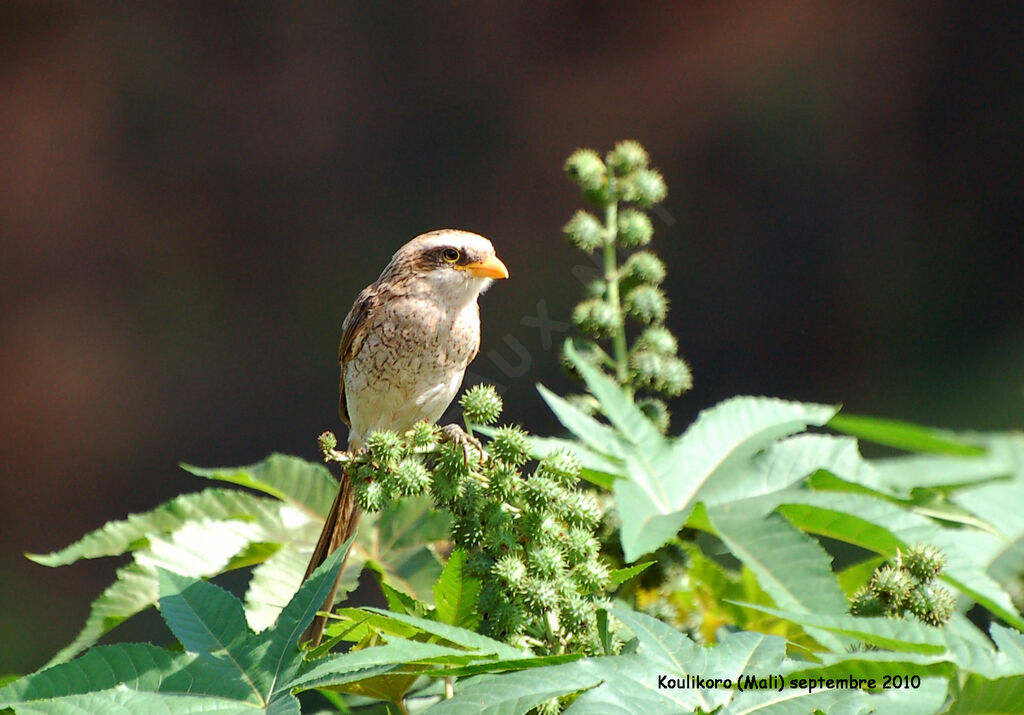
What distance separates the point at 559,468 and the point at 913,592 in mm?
403

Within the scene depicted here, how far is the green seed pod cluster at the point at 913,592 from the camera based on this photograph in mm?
1190

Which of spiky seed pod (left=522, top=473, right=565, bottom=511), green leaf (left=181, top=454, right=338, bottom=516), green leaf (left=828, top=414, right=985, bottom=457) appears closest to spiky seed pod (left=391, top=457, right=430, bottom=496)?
spiky seed pod (left=522, top=473, right=565, bottom=511)

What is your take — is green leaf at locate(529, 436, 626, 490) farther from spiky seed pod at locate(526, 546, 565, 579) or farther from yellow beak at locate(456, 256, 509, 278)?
yellow beak at locate(456, 256, 509, 278)

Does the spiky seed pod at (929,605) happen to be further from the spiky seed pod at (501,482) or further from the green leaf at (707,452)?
the spiky seed pod at (501,482)

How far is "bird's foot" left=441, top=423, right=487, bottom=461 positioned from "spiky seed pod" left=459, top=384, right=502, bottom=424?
0.11 ft

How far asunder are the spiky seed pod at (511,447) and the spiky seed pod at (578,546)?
98mm

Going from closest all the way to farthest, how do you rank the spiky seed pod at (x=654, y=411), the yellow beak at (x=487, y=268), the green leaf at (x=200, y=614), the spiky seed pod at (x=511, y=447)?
the green leaf at (x=200, y=614) < the spiky seed pod at (x=511, y=447) < the spiky seed pod at (x=654, y=411) < the yellow beak at (x=487, y=268)

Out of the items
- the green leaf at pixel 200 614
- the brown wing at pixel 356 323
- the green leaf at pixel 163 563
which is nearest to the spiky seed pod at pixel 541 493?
the green leaf at pixel 200 614

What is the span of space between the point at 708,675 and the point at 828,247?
6.18 meters

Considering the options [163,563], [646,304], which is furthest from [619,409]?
[163,563]

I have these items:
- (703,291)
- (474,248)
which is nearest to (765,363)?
(703,291)

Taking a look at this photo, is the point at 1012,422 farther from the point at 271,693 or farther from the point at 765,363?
the point at 271,693

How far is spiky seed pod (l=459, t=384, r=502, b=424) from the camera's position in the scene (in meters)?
1.36

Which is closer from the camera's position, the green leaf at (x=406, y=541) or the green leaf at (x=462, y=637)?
the green leaf at (x=462, y=637)
